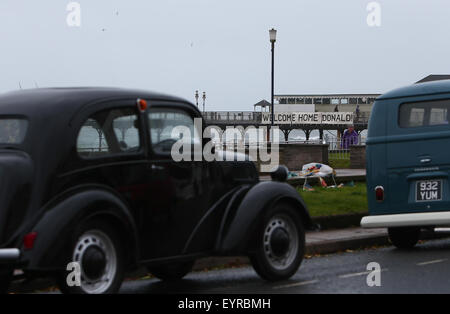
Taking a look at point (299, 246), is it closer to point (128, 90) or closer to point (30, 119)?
Result: point (128, 90)

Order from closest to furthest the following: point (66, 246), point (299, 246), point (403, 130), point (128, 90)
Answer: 1. point (66, 246)
2. point (128, 90)
3. point (299, 246)
4. point (403, 130)

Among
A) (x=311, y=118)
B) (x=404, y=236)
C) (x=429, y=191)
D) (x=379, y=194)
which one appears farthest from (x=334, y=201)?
(x=311, y=118)

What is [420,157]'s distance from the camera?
13.1 meters

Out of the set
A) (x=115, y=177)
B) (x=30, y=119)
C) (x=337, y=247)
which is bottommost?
(x=337, y=247)

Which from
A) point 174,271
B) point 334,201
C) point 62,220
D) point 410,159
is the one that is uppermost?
point 410,159

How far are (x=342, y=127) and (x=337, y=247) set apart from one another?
97.3 m

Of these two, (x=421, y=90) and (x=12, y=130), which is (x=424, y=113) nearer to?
(x=421, y=90)

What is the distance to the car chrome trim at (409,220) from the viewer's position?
42.0ft

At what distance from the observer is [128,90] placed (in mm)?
8719

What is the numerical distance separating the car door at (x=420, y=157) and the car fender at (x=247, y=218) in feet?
12.5

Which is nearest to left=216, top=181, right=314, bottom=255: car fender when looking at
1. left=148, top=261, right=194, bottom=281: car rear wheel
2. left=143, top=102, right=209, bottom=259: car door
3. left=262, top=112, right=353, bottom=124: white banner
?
left=143, top=102, right=209, bottom=259: car door

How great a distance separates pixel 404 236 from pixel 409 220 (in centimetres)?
111
